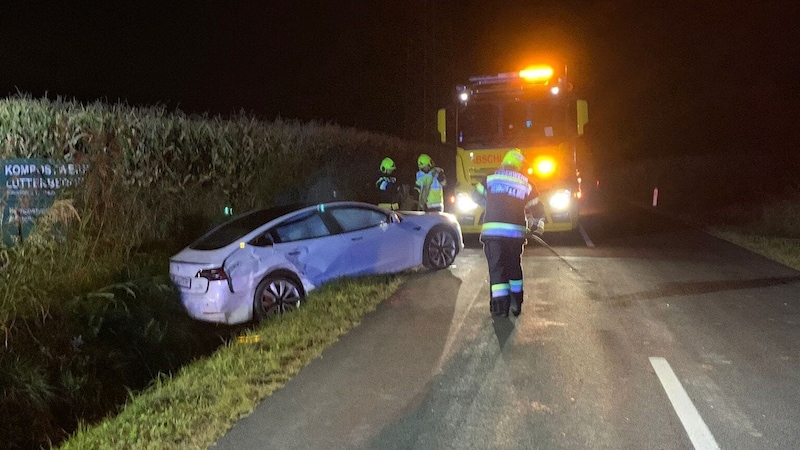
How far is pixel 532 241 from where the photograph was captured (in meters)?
13.1

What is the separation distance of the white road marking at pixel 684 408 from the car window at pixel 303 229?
4345mm

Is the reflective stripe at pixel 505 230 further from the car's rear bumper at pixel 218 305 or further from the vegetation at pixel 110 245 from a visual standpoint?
the vegetation at pixel 110 245

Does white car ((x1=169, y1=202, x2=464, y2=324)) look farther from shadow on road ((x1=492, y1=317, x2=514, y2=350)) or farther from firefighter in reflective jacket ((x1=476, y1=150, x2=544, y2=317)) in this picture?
shadow on road ((x1=492, y1=317, x2=514, y2=350))

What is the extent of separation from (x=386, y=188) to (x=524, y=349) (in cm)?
660

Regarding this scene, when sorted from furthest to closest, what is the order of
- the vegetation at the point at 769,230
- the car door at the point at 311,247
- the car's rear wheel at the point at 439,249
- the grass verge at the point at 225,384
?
the vegetation at the point at 769,230 → the car's rear wheel at the point at 439,249 → the car door at the point at 311,247 → the grass verge at the point at 225,384

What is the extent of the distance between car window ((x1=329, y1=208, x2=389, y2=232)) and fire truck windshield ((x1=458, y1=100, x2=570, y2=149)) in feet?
13.7

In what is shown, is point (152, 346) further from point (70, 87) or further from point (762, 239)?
point (70, 87)

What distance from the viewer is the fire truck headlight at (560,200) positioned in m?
12.5

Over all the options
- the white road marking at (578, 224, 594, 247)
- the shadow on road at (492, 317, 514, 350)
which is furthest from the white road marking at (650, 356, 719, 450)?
the white road marking at (578, 224, 594, 247)

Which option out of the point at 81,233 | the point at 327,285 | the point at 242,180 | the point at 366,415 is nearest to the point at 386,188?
the point at 242,180

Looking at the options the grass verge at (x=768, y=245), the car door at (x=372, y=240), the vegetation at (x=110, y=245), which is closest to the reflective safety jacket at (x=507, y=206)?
the car door at (x=372, y=240)

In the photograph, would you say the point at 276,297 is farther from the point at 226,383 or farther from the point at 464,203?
the point at 464,203

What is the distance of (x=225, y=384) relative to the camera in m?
5.05

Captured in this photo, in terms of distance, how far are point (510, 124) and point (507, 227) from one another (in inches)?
→ 238
